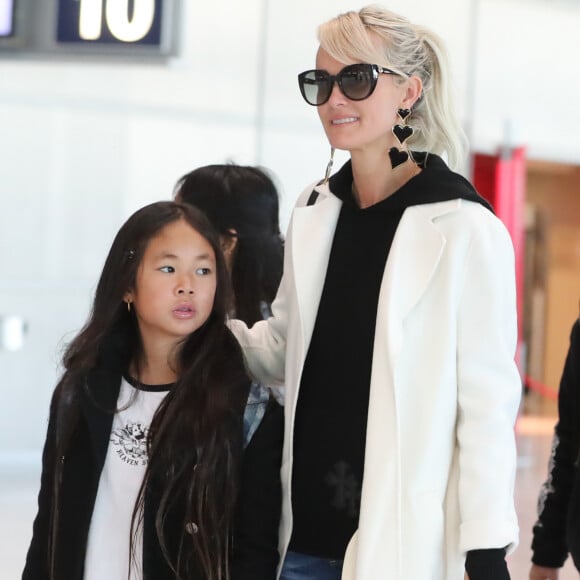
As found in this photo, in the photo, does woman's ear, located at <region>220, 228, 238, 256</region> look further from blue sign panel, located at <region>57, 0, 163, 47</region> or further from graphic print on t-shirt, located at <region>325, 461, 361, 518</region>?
blue sign panel, located at <region>57, 0, 163, 47</region>

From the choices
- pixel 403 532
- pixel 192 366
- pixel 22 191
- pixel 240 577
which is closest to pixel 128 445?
pixel 192 366

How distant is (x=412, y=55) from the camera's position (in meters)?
2.10

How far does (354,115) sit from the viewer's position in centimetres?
207

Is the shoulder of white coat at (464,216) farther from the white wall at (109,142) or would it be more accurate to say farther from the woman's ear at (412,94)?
the white wall at (109,142)

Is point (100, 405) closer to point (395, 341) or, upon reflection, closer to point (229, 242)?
point (395, 341)

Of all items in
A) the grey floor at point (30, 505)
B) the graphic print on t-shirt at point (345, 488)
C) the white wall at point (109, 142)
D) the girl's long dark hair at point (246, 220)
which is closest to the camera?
the graphic print on t-shirt at point (345, 488)

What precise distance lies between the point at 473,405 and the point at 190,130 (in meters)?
5.59

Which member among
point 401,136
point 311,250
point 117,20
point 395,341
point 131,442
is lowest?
point 131,442

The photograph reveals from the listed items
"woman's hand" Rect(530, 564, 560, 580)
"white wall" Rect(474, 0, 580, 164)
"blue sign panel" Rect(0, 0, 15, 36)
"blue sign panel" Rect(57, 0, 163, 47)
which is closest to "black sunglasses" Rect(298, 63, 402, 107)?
"woman's hand" Rect(530, 564, 560, 580)

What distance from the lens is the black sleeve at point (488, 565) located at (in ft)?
6.16

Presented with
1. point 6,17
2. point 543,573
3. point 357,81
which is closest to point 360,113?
point 357,81

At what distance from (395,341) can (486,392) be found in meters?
0.19

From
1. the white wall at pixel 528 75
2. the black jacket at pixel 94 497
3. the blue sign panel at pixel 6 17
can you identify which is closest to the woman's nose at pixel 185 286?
the black jacket at pixel 94 497

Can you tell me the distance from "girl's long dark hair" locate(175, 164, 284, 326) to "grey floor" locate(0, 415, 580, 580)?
2.41 metres
